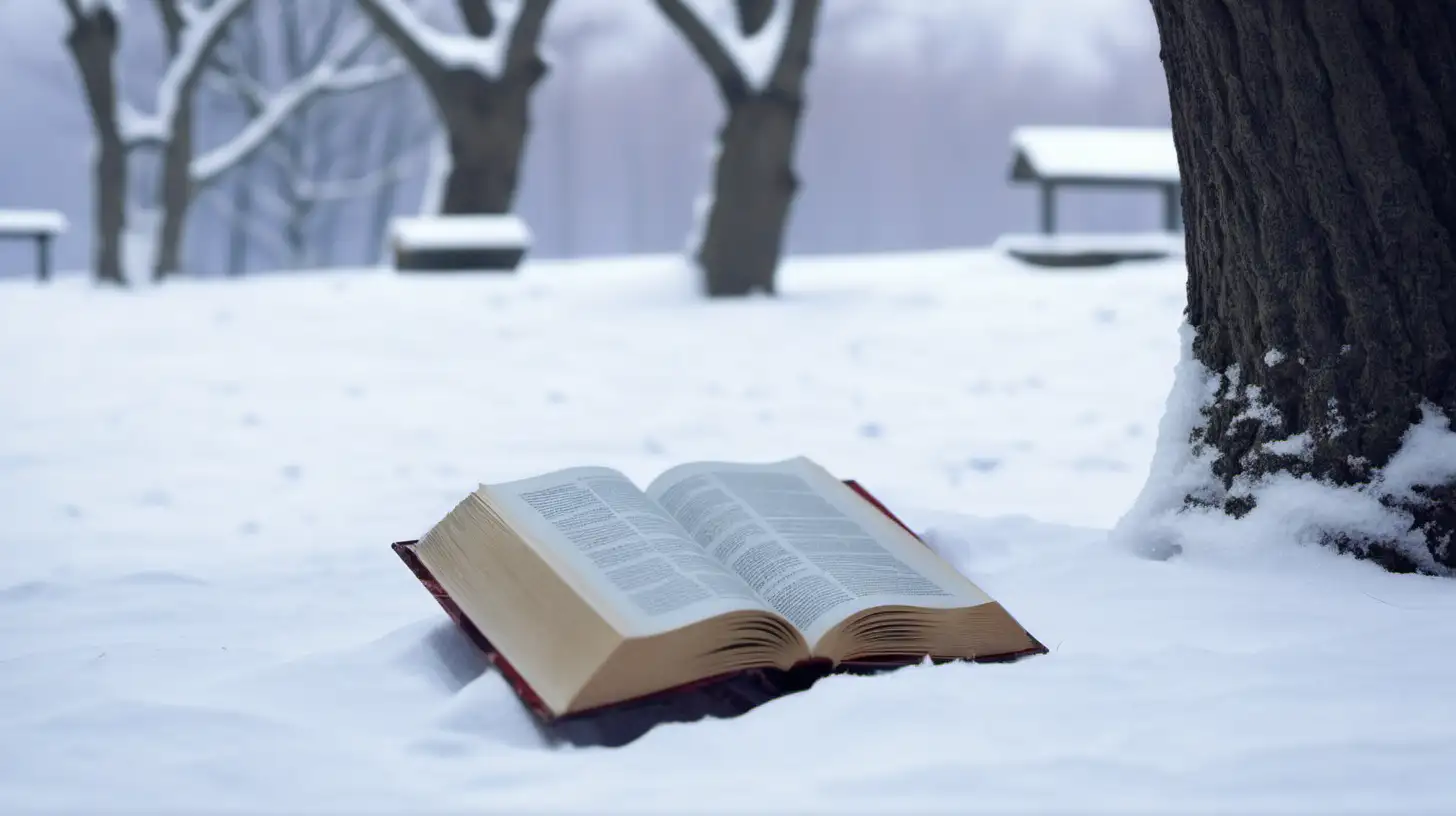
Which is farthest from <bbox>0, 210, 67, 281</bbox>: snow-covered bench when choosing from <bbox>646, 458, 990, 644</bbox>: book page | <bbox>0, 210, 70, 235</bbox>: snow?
<bbox>646, 458, 990, 644</bbox>: book page

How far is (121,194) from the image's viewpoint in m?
11.7

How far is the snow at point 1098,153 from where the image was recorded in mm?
12055

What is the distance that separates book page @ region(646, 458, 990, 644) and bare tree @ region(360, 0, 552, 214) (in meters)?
8.83

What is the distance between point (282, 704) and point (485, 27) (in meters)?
11.2

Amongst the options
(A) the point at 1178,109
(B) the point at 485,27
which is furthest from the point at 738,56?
(A) the point at 1178,109

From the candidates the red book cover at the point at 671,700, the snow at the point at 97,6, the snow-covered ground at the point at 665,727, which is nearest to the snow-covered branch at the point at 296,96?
the snow at the point at 97,6

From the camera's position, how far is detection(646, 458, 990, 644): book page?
1.85 m

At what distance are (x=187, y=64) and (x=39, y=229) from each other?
2188mm

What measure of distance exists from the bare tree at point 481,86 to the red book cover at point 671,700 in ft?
30.6

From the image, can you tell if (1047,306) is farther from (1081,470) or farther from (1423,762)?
(1423,762)

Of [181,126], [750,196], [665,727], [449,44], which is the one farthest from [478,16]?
[665,727]

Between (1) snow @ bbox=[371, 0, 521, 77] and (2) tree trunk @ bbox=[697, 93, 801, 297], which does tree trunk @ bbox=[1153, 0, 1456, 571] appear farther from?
(1) snow @ bbox=[371, 0, 521, 77]

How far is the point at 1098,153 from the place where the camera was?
1249 centimetres

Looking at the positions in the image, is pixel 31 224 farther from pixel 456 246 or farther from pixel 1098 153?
pixel 1098 153
